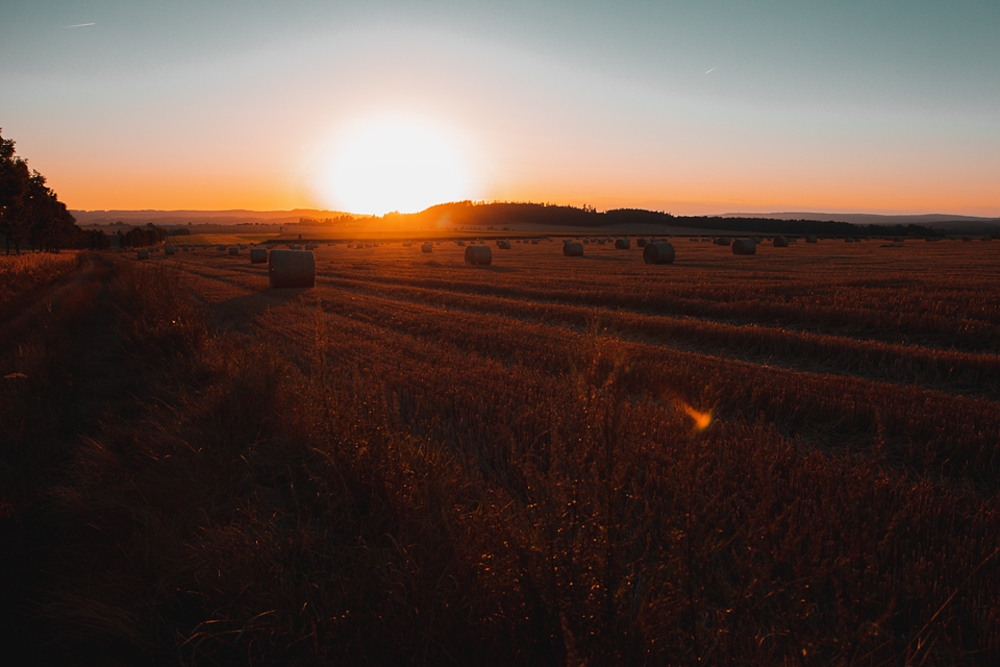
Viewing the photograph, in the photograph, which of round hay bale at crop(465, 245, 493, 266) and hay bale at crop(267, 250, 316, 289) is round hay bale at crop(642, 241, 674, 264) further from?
hay bale at crop(267, 250, 316, 289)

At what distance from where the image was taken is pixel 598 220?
134750 mm

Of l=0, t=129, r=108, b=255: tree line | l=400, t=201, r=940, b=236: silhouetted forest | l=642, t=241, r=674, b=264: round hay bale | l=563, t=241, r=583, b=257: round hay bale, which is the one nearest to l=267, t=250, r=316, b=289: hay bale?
l=642, t=241, r=674, b=264: round hay bale

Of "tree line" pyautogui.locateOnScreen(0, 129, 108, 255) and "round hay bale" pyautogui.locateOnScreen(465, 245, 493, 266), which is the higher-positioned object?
"tree line" pyautogui.locateOnScreen(0, 129, 108, 255)

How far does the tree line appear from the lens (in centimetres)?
3772

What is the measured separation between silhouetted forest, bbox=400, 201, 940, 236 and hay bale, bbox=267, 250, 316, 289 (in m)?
103

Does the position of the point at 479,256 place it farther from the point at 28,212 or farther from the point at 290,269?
the point at 28,212

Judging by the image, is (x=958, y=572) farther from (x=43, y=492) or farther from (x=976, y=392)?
(x=43, y=492)

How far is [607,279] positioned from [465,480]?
18329 millimetres

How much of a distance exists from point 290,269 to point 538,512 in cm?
2161

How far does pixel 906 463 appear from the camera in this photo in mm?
5145

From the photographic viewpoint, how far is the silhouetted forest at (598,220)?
108438 millimetres

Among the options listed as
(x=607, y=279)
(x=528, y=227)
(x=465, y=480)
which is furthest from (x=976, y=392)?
(x=528, y=227)

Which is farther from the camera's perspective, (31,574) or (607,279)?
(607,279)

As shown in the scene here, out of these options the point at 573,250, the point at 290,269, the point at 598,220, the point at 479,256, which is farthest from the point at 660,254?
the point at 598,220
